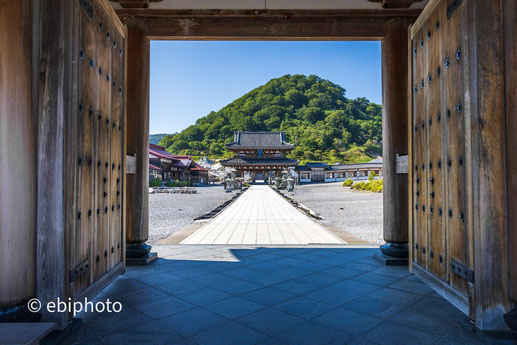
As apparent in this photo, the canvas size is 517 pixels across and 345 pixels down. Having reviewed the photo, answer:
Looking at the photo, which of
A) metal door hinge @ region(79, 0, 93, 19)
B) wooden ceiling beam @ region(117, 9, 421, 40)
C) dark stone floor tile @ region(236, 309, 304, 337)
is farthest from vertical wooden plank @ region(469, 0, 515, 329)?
metal door hinge @ region(79, 0, 93, 19)

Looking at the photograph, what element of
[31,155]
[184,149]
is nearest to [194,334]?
[31,155]

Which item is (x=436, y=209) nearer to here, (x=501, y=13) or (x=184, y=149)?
(x=501, y=13)

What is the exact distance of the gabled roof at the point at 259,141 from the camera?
38.7 m

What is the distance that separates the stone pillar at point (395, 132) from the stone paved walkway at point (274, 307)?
396 mm

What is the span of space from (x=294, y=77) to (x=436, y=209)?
82986mm

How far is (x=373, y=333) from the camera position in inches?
65.4

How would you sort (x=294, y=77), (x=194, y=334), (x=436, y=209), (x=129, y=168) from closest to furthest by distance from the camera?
1. (x=194, y=334)
2. (x=436, y=209)
3. (x=129, y=168)
4. (x=294, y=77)

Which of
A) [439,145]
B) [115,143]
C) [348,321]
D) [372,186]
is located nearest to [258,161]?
[372,186]

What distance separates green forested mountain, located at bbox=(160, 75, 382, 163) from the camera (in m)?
60.2

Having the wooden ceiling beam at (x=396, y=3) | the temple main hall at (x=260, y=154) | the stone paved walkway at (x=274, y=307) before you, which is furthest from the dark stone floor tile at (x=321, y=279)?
the temple main hall at (x=260, y=154)

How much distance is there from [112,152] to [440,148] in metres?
2.59

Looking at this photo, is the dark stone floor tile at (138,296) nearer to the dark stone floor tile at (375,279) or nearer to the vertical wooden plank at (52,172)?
the vertical wooden plank at (52,172)

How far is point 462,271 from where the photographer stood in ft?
6.12

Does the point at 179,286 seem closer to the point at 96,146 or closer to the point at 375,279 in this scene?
the point at 96,146
